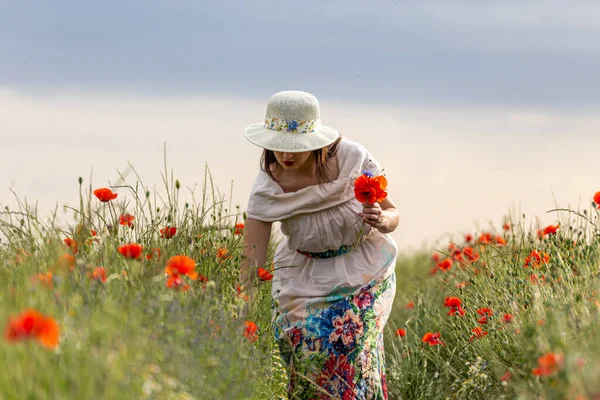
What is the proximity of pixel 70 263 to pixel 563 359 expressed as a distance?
74.9 inches

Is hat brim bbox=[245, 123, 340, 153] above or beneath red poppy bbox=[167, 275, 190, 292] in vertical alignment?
above

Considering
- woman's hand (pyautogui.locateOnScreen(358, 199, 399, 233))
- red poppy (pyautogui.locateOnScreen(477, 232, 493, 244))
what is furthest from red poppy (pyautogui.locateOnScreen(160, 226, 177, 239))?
red poppy (pyautogui.locateOnScreen(477, 232, 493, 244))

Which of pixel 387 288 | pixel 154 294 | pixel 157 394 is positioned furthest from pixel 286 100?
pixel 157 394

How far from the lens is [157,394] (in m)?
2.22

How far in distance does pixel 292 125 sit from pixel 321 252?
68 cm

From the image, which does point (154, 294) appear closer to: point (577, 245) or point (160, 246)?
point (160, 246)

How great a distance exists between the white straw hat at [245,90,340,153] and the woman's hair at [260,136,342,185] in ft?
0.29

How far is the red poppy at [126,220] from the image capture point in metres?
4.20

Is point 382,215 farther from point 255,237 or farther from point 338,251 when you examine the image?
point 255,237

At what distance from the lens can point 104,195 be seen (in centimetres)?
405

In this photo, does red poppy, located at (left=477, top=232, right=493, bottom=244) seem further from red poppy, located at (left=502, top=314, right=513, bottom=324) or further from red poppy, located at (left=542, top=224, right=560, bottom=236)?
red poppy, located at (left=502, top=314, right=513, bottom=324)

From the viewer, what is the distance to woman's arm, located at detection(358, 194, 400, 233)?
375 cm

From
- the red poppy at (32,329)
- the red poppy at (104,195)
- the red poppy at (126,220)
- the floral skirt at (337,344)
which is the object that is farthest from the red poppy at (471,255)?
the red poppy at (32,329)

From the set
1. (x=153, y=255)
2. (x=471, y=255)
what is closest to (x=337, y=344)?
(x=153, y=255)
